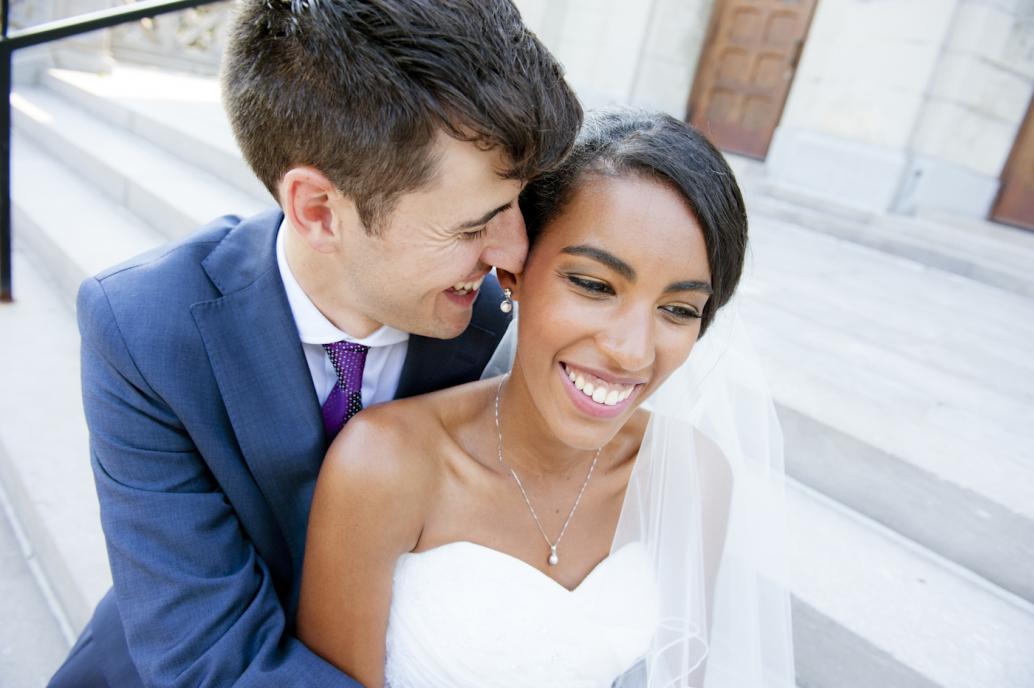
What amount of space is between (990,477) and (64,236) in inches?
175

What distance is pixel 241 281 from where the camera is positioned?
158 centimetres

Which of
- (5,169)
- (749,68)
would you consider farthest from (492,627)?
(749,68)

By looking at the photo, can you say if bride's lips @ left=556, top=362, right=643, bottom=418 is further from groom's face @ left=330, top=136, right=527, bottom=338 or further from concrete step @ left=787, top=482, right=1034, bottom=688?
concrete step @ left=787, top=482, right=1034, bottom=688

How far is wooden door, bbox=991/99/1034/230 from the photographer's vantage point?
6145 mm

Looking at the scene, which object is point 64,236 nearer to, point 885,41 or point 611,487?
point 611,487

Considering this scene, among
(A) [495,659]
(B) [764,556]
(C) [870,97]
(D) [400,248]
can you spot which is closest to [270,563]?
(A) [495,659]

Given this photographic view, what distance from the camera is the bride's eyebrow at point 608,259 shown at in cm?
140

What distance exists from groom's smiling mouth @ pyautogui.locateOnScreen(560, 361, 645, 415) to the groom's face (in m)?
0.27

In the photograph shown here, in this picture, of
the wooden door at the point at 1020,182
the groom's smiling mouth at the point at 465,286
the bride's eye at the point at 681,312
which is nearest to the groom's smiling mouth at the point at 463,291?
the groom's smiling mouth at the point at 465,286

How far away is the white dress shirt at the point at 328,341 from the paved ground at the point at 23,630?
137 cm

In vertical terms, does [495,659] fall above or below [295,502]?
below

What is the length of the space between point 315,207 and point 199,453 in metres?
0.59

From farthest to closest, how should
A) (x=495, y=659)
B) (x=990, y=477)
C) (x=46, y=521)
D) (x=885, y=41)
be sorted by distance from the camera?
1. (x=885, y=41)
2. (x=46, y=521)
3. (x=990, y=477)
4. (x=495, y=659)

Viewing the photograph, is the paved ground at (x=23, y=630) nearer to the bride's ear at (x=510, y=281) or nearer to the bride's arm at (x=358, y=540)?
the bride's arm at (x=358, y=540)
